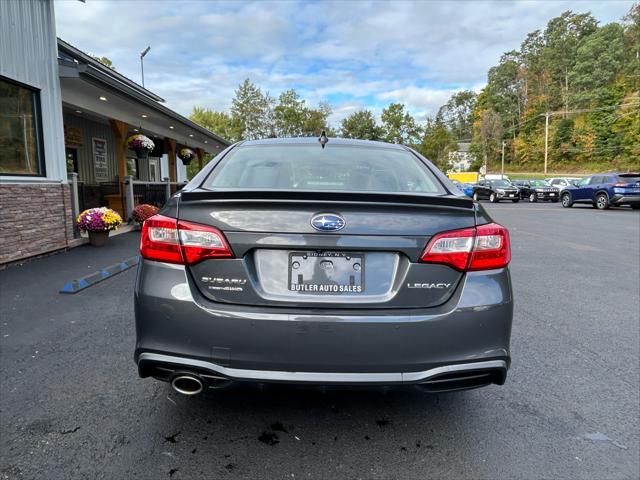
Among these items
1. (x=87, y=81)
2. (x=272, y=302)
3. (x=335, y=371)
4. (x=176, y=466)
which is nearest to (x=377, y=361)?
(x=335, y=371)

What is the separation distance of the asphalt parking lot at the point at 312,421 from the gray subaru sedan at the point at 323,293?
1.21 feet

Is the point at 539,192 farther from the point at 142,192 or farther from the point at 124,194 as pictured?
the point at 124,194

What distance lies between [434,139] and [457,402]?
200 ft

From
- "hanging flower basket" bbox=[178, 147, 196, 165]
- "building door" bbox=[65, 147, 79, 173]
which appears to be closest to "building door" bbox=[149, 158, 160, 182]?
"hanging flower basket" bbox=[178, 147, 196, 165]

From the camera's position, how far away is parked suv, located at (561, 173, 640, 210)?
19750 mm

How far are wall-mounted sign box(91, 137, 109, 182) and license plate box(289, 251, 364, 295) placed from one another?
15686 millimetres

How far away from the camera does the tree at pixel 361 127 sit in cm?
6309

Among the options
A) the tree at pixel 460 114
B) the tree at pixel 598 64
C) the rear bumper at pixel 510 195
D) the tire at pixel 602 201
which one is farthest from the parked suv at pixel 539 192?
the tree at pixel 460 114

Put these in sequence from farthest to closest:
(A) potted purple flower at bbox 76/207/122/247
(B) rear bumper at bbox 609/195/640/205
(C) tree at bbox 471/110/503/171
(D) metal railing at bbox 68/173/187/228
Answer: (C) tree at bbox 471/110/503/171, (B) rear bumper at bbox 609/195/640/205, (D) metal railing at bbox 68/173/187/228, (A) potted purple flower at bbox 76/207/122/247

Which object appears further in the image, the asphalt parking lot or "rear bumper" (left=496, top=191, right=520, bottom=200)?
"rear bumper" (left=496, top=191, right=520, bottom=200)

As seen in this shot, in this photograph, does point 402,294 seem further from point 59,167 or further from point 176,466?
point 59,167

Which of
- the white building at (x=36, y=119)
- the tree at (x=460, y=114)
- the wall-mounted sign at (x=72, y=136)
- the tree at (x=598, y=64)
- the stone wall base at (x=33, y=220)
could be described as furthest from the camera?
the tree at (x=460, y=114)

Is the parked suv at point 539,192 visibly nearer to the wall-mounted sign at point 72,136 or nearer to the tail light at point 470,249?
the wall-mounted sign at point 72,136

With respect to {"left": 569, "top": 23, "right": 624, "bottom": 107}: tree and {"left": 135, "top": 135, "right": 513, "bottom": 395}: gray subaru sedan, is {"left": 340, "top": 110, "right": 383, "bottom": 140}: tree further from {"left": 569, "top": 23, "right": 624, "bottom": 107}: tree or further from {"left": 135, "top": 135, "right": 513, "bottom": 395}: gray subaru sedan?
{"left": 135, "top": 135, "right": 513, "bottom": 395}: gray subaru sedan
